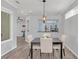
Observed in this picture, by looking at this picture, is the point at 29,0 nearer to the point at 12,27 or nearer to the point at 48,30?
the point at 12,27

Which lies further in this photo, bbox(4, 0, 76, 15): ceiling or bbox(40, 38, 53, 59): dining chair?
bbox(4, 0, 76, 15): ceiling

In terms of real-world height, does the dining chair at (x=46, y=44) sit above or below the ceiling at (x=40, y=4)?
below

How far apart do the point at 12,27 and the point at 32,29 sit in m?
5.65

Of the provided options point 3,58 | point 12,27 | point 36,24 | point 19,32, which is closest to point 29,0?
point 12,27

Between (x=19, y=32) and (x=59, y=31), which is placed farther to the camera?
(x=19, y=32)

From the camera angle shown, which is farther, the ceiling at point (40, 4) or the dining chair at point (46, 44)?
the ceiling at point (40, 4)

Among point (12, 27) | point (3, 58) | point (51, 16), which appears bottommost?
point (3, 58)

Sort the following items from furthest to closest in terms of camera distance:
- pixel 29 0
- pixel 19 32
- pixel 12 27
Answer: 1. pixel 19 32
2. pixel 12 27
3. pixel 29 0

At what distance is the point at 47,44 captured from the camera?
5.33 metres

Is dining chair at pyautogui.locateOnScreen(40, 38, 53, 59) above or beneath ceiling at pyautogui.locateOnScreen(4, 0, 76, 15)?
beneath

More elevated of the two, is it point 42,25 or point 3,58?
point 42,25

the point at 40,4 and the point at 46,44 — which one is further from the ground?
the point at 40,4

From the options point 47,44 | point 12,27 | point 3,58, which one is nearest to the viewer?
point 47,44

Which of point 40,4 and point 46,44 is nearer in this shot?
point 46,44
